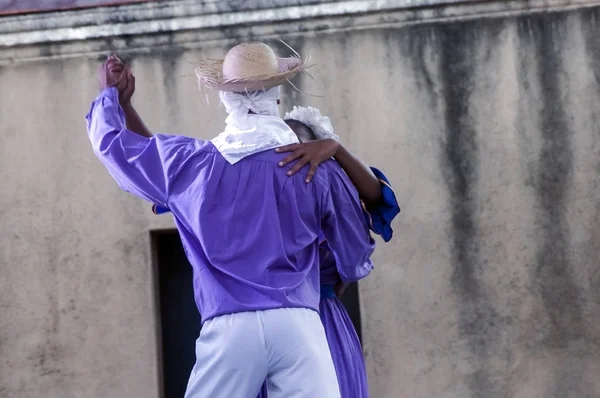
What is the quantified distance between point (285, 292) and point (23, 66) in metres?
4.52

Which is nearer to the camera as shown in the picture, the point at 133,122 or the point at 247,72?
the point at 247,72

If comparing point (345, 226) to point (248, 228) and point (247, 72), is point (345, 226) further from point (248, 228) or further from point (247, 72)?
point (247, 72)

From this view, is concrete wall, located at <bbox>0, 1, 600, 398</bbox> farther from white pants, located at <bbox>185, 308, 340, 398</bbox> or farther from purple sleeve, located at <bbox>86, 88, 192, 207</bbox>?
white pants, located at <bbox>185, 308, 340, 398</bbox>

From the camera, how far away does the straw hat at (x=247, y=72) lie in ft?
13.8

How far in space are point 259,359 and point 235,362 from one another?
77mm

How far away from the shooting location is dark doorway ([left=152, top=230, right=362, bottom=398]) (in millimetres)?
7859

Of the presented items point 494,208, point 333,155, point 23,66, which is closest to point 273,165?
point 333,155

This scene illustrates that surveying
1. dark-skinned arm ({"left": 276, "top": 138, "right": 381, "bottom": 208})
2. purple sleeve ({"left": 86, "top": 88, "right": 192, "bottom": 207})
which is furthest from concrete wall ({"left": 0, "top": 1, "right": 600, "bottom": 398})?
purple sleeve ({"left": 86, "top": 88, "right": 192, "bottom": 207})

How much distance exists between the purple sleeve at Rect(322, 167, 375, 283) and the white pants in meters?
0.38

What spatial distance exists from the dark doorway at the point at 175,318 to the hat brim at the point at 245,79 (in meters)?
3.59

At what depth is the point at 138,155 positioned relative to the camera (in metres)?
4.17

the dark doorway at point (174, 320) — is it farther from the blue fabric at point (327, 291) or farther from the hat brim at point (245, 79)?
the hat brim at point (245, 79)

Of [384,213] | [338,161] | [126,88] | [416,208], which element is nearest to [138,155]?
[126,88]

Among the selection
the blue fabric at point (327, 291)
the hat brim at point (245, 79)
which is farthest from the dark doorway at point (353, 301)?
the hat brim at point (245, 79)
